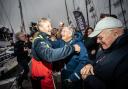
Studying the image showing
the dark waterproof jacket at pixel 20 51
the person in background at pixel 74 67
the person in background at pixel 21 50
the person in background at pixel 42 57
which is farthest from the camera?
the dark waterproof jacket at pixel 20 51

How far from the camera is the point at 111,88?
271 cm

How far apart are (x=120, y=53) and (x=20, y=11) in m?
37.3

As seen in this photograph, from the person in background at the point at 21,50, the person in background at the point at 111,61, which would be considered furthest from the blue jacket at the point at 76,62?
the person in background at the point at 21,50

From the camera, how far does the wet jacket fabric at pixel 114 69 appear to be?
2502mm

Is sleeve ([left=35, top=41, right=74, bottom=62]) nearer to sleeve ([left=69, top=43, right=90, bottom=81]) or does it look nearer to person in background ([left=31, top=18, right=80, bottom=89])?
person in background ([left=31, top=18, right=80, bottom=89])

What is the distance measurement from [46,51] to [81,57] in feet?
2.60

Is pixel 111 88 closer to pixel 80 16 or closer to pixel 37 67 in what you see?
pixel 37 67

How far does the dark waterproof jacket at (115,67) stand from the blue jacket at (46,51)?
114cm

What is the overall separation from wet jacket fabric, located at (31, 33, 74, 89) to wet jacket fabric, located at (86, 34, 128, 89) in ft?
3.62

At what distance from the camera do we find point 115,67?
2.60m

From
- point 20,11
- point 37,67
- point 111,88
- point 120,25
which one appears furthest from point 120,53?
point 20,11

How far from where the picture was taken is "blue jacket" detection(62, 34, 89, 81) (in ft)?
14.9

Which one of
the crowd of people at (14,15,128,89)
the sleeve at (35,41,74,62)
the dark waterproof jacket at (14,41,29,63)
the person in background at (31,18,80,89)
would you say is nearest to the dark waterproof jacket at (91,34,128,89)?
the crowd of people at (14,15,128,89)

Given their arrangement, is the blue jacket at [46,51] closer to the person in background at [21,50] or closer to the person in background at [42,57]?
the person in background at [42,57]
